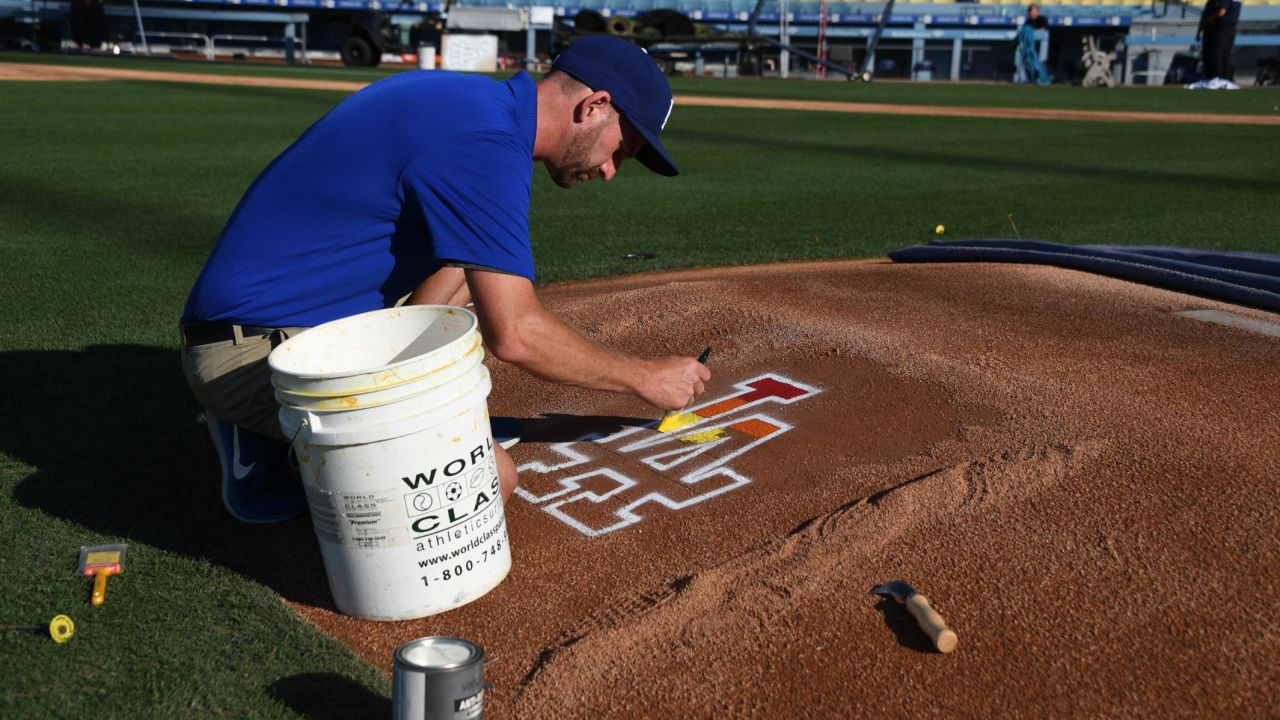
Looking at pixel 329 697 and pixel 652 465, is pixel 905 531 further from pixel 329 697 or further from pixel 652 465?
pixel 329 697

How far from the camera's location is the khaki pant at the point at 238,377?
3.00m

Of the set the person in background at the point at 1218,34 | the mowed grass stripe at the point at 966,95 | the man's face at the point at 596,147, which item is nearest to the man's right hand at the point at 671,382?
the man's face at the point at 596,147

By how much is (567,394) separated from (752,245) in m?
3.22

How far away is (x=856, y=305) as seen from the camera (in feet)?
15.6

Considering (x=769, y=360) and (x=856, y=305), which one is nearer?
(x=769, y=360)

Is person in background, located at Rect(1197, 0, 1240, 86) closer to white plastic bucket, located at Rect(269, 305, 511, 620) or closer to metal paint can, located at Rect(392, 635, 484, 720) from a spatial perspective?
white plastic bucket, located at Rect(269, 305, 511, 620)

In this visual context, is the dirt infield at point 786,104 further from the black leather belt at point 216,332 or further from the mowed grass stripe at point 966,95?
the black leather belt at point 216,332

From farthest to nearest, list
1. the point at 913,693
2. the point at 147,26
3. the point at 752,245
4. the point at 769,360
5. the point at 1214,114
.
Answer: the point at 147,26, the point at 1214,114, the point at 752,245, the point at 769,360, the point at 913,693

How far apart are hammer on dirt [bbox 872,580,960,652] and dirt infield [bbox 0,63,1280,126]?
15.2m

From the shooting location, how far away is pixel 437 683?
1994 millimetres

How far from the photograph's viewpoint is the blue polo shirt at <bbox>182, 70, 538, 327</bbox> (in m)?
2.58

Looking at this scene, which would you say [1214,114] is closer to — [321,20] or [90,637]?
[90,637]

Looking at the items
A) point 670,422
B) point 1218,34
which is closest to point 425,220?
point 670,422

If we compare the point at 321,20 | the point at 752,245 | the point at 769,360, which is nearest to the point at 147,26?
the point at 321,20
